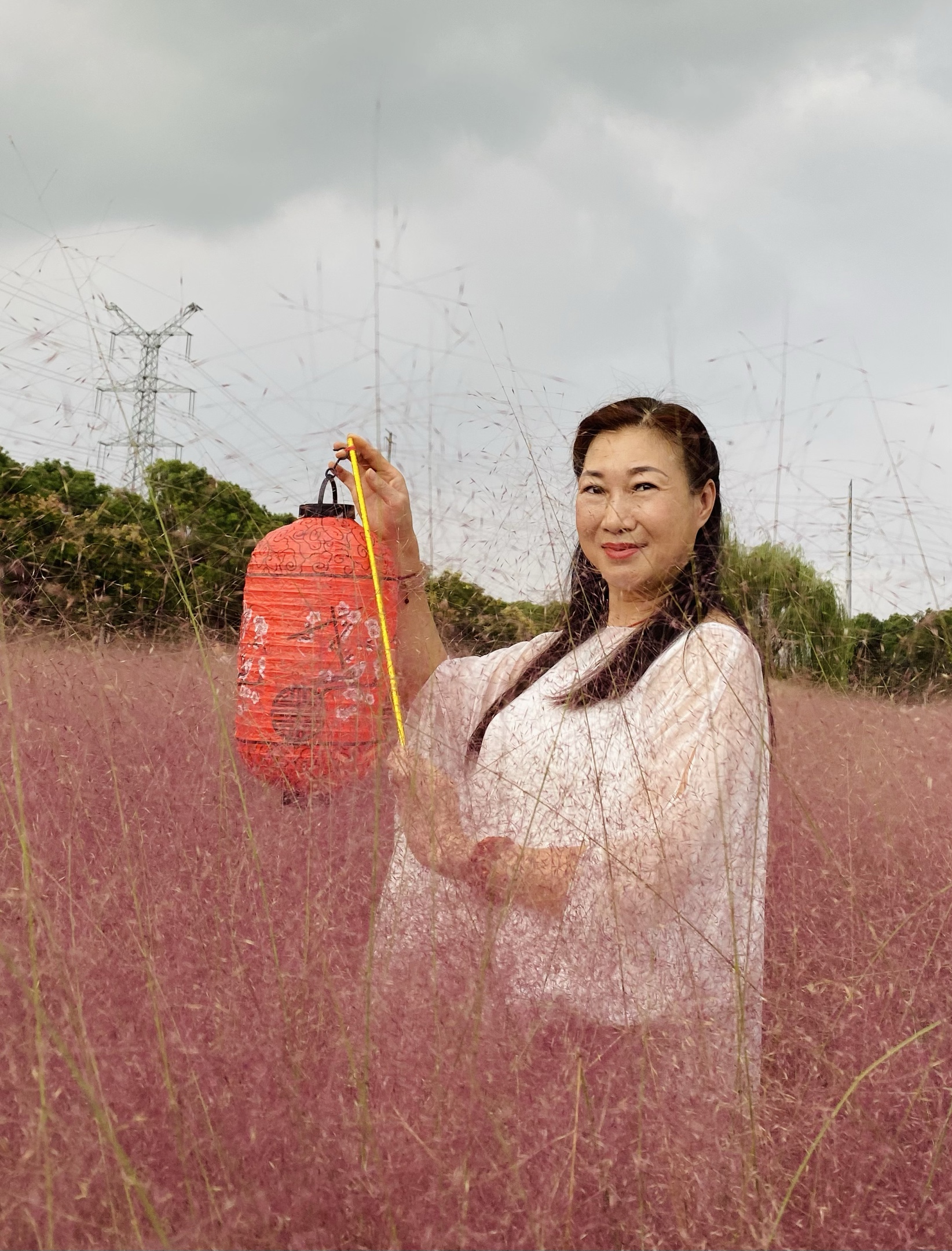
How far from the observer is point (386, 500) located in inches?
93.6

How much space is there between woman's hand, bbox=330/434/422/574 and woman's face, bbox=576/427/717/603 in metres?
0.43

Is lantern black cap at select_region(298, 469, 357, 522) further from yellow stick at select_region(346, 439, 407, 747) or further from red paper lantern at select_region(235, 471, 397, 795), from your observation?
yellow stick at select_region(346, 439, 407, 747)

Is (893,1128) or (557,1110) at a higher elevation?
(557,1110)

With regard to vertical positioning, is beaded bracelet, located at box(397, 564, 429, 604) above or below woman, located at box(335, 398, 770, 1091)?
above

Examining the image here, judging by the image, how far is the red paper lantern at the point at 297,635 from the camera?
3.55 metres

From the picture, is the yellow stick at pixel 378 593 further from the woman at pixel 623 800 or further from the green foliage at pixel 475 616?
the green foliage at pixel 475 616

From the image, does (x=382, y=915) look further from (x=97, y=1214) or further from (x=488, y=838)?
(x=97, y=1214)

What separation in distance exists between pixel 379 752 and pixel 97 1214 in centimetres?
86

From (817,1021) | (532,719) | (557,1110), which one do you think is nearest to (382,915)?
(532,719)

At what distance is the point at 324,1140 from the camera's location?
4.84 ft

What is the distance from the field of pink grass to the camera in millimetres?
1407

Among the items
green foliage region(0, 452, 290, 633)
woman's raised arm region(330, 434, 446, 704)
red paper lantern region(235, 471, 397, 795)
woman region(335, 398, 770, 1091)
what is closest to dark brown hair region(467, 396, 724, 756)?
woman region(335, 398, 770, 1091)

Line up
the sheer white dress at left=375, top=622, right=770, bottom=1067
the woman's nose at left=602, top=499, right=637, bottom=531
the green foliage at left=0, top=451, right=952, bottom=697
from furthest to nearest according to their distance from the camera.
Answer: the green foliage at left=0, top=451, right=952, bottom=697
the woman's nose at left=602, top=499, right=637, bottom=531
the sheer white dress at left=375, top=622, right=770, bottom=1067

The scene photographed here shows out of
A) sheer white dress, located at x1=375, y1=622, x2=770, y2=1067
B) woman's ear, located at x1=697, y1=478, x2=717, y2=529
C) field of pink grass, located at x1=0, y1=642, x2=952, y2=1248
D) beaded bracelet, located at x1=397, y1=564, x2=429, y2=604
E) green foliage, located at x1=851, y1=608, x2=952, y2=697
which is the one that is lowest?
field of pink grass, located at x1=0, y1=642, x2=952, y2=1248
